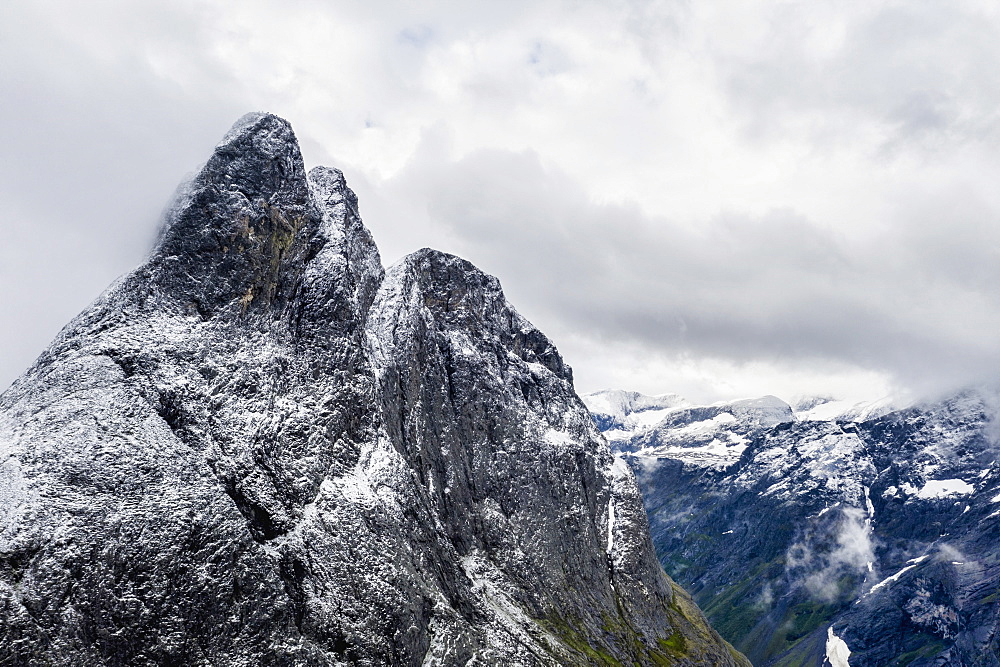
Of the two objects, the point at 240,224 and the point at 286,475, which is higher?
the point at 240,224

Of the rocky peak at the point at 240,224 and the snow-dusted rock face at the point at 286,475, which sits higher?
the rocky peak at the point at 240,224

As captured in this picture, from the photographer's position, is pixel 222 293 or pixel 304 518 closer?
pixel 304 518

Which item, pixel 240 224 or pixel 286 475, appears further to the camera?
pixel 240 224

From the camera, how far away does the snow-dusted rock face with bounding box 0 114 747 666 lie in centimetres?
7962

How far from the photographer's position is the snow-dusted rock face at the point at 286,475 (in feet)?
261

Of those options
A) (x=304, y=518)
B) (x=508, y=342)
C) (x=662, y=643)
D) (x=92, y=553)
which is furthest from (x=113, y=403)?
(x=662, y=643)

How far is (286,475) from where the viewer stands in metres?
101

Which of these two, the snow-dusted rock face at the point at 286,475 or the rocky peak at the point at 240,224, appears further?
the rocky peak at the point at 240,224

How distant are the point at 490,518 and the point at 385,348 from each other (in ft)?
139

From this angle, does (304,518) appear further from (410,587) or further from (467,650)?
(467,650)

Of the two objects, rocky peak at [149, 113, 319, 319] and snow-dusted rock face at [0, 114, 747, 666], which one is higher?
rocky peak at [149, 113, 319, 319]

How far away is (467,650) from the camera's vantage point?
109 metres

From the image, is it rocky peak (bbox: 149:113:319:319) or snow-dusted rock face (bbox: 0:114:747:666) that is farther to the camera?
rocky peak (bbox: 149:113:319:319)

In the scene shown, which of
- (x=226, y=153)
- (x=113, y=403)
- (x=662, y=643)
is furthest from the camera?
(x=662, y=643)
